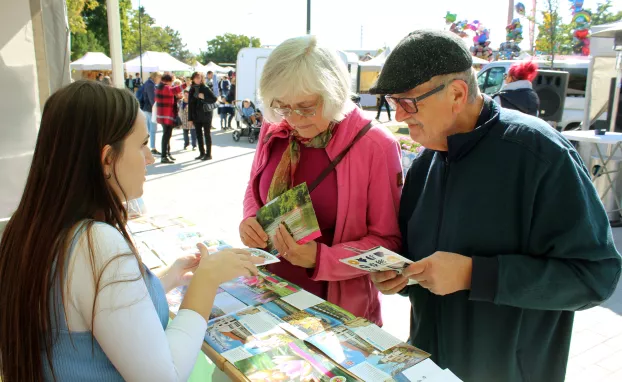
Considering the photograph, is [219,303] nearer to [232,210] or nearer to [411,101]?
[411,101]

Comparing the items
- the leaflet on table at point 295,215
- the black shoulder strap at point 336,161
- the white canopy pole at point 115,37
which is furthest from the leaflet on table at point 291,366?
the white canopy pole at point 115,37

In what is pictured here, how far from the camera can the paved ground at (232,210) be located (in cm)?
310

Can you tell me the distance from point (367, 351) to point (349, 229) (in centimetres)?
60

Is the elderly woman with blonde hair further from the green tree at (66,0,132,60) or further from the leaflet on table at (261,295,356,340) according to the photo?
the green tree at (66,0,132,60)

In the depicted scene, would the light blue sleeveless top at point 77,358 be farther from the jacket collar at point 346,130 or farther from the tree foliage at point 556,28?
the tree foliage at point 556,28

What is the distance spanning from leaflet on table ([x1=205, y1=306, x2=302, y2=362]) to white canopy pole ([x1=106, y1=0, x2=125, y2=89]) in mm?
3204

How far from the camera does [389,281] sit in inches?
63.0

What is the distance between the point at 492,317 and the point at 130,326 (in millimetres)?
1024

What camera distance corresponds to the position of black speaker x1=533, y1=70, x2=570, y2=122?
8164 mm

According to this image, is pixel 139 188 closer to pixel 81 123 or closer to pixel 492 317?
pixel 81 123

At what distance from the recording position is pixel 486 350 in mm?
1400

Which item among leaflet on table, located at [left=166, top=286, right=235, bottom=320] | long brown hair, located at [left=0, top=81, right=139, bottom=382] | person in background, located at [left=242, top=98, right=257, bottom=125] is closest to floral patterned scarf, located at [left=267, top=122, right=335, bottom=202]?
leaflet on table, located at [left=166, top=286, right=235, bottom=320]

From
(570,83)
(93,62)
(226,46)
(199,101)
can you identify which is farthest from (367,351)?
(226,46)

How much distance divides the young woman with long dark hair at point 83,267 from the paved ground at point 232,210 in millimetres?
1274
